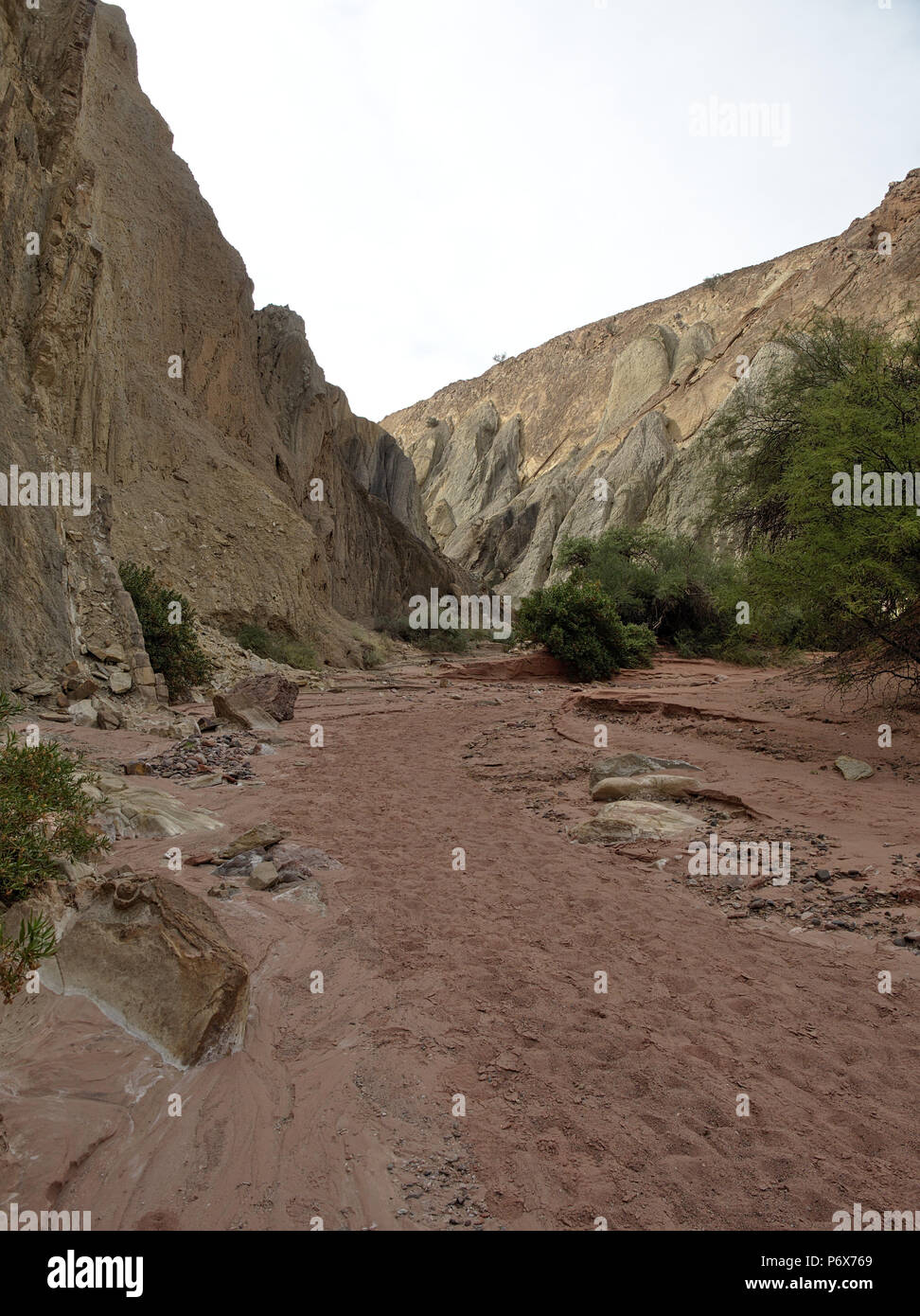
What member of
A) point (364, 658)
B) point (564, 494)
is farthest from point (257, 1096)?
point (564, 494)

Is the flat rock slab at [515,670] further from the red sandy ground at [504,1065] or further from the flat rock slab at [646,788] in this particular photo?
the red sandy ground at [504,1065]

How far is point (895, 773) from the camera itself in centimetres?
728

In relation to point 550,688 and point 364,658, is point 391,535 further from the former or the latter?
point 550,688

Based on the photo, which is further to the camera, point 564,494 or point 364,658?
point 564,494

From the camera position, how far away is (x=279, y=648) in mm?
17859

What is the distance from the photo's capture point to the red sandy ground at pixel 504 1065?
2236mm

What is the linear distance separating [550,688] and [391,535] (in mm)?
16967

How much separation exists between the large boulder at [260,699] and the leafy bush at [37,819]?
17.1 ft

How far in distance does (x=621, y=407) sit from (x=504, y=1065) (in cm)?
5131

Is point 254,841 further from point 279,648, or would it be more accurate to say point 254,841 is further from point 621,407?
point 621,407

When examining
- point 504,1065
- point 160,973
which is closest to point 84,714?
point 160,973

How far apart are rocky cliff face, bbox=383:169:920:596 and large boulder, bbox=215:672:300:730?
1171cm

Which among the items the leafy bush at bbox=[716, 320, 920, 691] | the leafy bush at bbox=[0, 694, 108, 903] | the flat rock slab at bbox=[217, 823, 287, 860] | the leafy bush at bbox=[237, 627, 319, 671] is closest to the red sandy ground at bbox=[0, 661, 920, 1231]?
the flat rock slab at bbox=[217, 823, 287, 860]
